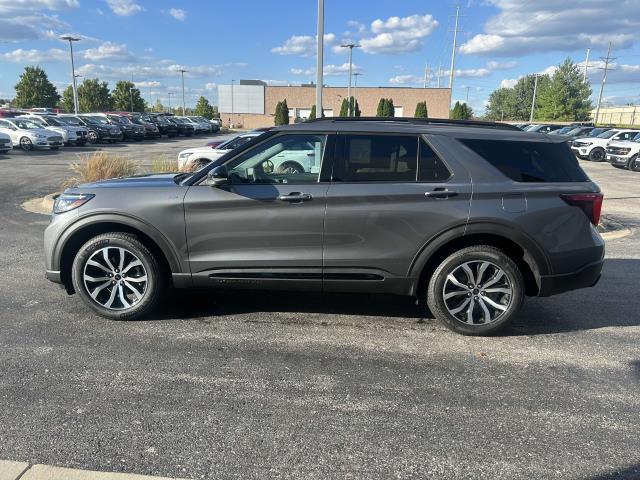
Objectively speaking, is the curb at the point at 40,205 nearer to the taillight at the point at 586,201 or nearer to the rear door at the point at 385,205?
the rear door at the point at 385,205

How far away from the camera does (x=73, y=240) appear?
14.9 ft

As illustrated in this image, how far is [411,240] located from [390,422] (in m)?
1.68

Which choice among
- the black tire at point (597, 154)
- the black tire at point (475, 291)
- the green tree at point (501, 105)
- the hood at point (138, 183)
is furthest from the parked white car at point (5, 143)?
the green tree at point (501, 105)

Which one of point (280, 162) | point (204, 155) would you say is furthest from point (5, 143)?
point (280, 162)

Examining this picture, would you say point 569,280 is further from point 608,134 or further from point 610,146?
point 608,134

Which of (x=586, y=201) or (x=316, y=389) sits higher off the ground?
(x=586, y=201)

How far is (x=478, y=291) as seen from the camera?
4352 mm

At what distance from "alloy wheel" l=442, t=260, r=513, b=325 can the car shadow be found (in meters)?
0.34

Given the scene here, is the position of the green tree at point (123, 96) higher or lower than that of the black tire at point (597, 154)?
higher

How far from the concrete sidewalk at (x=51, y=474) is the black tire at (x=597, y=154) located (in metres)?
30.8

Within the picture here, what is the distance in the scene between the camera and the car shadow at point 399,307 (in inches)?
188

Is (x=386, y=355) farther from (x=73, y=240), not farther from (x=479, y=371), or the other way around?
(x=73, y=240)

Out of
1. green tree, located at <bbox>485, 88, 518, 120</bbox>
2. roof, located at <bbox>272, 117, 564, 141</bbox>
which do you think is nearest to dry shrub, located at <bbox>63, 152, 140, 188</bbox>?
roof, located at <bbox>272, 117, 564, 141</bbox>

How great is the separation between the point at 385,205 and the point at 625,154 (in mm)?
24029
